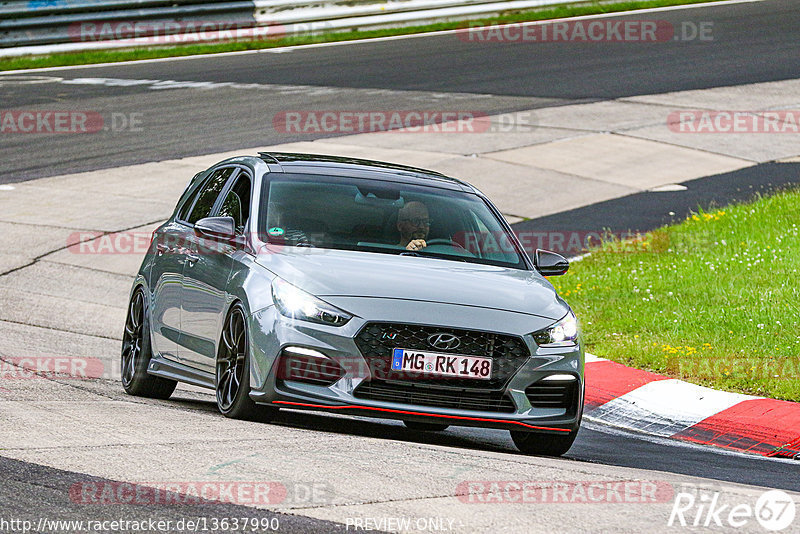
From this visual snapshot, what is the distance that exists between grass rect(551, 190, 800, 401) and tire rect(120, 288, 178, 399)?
376 cm

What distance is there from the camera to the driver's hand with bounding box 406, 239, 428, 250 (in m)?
8.55

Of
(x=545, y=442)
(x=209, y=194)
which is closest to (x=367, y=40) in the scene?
(x=209, y=194)

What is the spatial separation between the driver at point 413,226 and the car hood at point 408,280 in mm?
225

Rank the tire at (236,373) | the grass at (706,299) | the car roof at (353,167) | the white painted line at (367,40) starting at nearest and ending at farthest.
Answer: the tire at (236,373) → the car roof at (353,167) → the grass at (706,299) → the white painted line at (367,40)

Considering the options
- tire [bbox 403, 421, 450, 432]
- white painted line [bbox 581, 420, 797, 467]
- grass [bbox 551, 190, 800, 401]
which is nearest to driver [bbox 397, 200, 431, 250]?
tire [bbox 403, 421, 450, 432]

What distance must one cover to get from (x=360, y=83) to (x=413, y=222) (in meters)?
17.8

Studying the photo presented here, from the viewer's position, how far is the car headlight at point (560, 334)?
7.77m

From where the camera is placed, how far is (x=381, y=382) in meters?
7.46

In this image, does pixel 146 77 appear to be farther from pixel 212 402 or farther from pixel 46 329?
pixel 212 402

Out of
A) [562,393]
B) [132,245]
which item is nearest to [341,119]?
[132,245]

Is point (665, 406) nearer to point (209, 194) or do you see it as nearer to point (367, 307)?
point (367, 307)

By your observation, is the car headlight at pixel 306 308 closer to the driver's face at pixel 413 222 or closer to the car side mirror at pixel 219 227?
the car side mirror at pixel 219 227

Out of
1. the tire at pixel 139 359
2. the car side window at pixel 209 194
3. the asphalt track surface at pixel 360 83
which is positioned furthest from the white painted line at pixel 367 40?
the car side window at pixel 209 194

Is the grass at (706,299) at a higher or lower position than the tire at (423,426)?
lower
